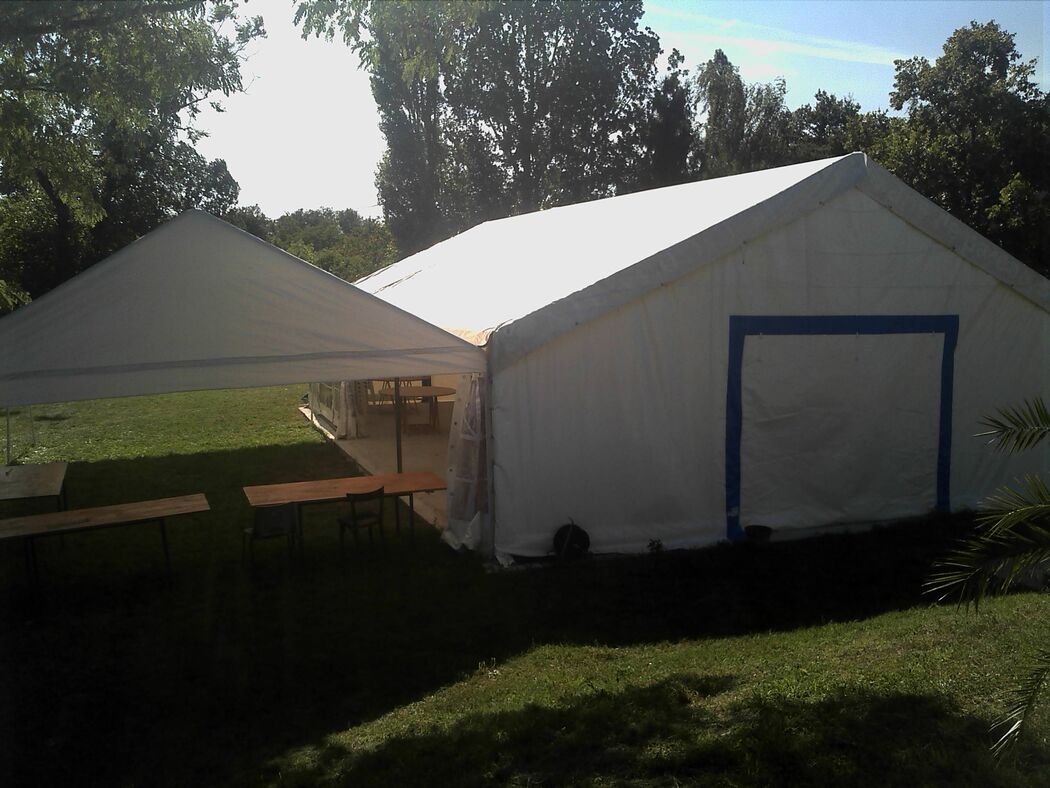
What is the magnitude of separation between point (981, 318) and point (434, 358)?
5583mm

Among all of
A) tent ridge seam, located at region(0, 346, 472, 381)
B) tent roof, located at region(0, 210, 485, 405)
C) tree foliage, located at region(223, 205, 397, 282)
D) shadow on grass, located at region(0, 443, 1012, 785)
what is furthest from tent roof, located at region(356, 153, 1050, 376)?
tree foliage, located at region(223, 205, 397, 282)

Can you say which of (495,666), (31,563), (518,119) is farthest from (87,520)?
(518,119)

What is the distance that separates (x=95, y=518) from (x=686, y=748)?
4.99m

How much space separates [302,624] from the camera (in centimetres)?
582

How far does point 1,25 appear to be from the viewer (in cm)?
585

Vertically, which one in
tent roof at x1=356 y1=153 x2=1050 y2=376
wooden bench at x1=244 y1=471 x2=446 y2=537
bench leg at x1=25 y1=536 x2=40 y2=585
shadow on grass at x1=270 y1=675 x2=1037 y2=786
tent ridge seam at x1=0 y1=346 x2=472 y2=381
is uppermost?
tent roof at x1=356 y1=153 x2=1050 y2=376

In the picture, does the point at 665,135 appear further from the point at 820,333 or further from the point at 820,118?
the point at 820,333

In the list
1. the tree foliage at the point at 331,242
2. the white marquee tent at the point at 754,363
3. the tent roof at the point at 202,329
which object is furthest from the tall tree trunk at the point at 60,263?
the tent roof at the point at 202,329

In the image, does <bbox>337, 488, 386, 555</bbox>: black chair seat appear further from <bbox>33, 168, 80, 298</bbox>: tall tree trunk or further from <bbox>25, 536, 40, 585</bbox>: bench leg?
<bbox>33, 168, 80, 298</bbox>: tall tree trunk

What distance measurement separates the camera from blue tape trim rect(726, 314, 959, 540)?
7.74 meters

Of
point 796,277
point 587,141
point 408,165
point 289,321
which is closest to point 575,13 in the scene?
point 587,141

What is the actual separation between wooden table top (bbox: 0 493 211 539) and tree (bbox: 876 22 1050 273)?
48.4ft

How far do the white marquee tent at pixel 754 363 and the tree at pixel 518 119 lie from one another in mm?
22149

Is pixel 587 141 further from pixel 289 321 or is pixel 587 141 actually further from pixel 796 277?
pixel 289 321
